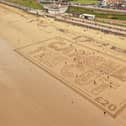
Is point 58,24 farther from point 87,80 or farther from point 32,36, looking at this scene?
point 87,80

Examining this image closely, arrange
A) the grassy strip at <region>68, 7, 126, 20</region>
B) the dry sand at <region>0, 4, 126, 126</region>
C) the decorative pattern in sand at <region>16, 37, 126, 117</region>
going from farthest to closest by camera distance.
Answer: the grassy strip at <region>68, 7, 126, 20</region> → the decorative pattern in sand at <region>16, 37, 126, 117</region> → the dry sand at <region>0, 4, 126, 126</region>

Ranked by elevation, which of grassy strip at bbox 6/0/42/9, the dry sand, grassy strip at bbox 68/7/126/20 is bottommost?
the dry sand

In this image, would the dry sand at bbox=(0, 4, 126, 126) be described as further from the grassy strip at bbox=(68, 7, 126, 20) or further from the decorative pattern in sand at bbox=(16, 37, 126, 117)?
the grassy strip at bbox=(68, 7, 126, 20)

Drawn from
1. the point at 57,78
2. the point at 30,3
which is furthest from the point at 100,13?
the point at 57,78

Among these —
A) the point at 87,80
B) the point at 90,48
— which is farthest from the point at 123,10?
the point at 87,80

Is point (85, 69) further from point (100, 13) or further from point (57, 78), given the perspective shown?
point (100, 13)

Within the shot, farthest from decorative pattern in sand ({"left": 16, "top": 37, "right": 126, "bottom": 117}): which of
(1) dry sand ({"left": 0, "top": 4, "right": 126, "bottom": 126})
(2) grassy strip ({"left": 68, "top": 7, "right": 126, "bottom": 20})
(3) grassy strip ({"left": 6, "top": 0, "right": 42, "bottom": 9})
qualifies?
(3) grassy strip ({"left": 6, "top": 0, "right": 42, "bottom": 9})

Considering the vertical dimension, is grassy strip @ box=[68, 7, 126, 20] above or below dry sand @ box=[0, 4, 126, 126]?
above

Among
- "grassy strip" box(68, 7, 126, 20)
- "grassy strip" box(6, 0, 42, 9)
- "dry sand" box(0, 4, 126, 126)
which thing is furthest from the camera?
"grassy strip" box(6, 0, 42, 9)
